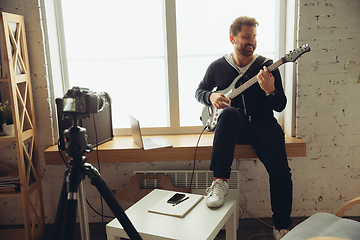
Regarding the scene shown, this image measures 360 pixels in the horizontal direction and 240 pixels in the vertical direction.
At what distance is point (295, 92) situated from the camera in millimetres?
2174

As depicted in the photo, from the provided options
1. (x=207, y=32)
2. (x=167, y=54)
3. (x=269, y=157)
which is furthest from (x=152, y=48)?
(x=269, y=157)

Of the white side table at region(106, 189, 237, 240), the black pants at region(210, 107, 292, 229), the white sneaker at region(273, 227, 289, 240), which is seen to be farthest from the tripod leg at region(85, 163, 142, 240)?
the white sneaker at region(273, 227, 289, 240)

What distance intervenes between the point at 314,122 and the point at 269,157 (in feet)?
1.78

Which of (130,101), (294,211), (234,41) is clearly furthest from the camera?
(130,101)

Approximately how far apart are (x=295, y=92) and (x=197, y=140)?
761 millimetres

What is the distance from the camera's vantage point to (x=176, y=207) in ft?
5.10

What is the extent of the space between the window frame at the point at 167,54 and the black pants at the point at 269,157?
17.0 inches

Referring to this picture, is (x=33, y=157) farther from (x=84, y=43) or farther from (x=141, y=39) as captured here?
(x=141, y=39)

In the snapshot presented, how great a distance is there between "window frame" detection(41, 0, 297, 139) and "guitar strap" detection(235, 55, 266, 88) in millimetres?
301

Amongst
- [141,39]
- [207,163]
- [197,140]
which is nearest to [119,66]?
[141,39]

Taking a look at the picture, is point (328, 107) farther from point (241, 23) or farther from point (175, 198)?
point (175, 198)

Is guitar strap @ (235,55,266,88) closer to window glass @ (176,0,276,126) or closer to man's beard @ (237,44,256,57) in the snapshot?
man's beard @ (237,44,256,57)

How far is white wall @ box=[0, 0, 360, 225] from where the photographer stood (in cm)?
207

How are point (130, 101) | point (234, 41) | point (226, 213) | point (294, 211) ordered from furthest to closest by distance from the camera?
point (130, 101) < point (294, 211) < point (234, 41) < point (226, 213)
